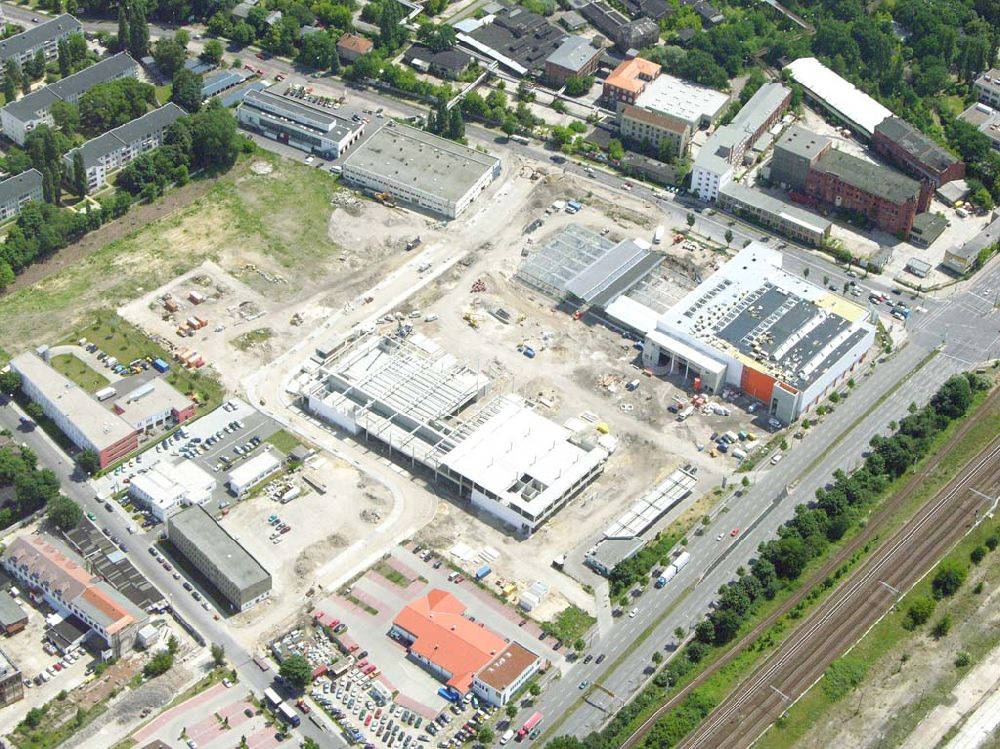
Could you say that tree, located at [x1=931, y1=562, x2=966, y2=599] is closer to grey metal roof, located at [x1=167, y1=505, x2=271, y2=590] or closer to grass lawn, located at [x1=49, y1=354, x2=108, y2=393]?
grey metal roof, located at [x1=167, y1=505, x2=271, y2=590]

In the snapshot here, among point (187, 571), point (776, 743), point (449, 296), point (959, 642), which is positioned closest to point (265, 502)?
point (187, 571)

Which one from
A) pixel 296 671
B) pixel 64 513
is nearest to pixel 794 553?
pixel 296 671

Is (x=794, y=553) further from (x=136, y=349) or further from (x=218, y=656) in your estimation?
(x=136, y=349)

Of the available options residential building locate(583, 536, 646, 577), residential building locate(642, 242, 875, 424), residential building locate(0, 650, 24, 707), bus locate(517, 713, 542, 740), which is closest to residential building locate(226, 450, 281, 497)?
residential building locate(0, 650, 24, 707)

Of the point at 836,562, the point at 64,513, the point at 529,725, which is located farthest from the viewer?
the point at 836,562

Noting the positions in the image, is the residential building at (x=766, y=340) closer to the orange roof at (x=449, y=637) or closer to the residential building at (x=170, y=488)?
the orange roof at (x=449, y=637)

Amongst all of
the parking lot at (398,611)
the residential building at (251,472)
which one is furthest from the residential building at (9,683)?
the residential building at (251,472)
